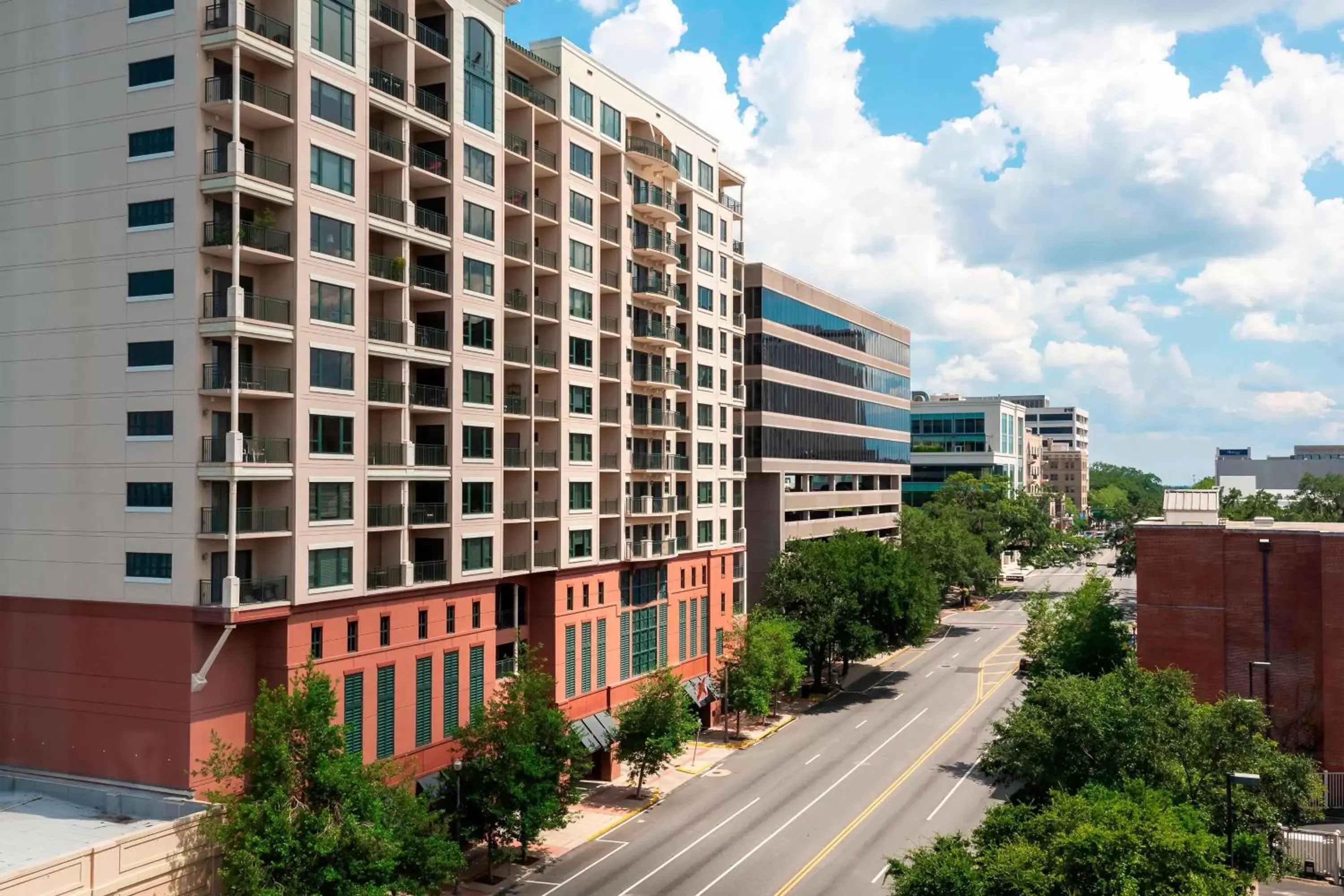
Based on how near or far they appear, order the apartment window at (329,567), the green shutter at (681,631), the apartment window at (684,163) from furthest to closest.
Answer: the apartment window at (684,163), the green shutter at (681,631), the apartment window at (329,567)

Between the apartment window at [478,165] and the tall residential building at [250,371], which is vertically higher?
the apartment window at [478,165]

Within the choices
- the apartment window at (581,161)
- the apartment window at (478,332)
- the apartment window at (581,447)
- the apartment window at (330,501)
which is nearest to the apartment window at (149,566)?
the apartment window at (330,501)

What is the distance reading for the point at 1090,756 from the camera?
38.6 m

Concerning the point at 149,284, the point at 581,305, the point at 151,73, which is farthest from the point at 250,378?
the point at 581,305

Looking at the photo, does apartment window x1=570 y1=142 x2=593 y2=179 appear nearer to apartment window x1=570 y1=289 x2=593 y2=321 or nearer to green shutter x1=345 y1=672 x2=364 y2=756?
apartment window x1=570 y1=289 x2=593 y2=321

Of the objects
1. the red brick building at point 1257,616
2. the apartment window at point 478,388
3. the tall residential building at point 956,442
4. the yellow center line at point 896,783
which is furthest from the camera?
the tall residential building at point 956,442

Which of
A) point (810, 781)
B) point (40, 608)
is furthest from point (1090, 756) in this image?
point (40, 608)

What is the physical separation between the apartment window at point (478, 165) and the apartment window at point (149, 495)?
808 inches

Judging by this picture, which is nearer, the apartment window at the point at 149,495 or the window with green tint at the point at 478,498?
the apartment window at the point at 149,495

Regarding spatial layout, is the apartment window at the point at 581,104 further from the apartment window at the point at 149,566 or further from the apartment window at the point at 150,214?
the apartment window at the point at 149,566

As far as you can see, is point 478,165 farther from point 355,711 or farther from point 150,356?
point 355,711

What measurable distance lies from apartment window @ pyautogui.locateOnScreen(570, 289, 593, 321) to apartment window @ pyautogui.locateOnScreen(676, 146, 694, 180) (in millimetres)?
15208

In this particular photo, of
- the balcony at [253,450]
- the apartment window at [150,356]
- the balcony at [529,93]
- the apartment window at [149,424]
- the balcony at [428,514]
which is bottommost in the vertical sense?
the balcony at [428,514]

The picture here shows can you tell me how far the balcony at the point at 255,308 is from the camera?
130ft
